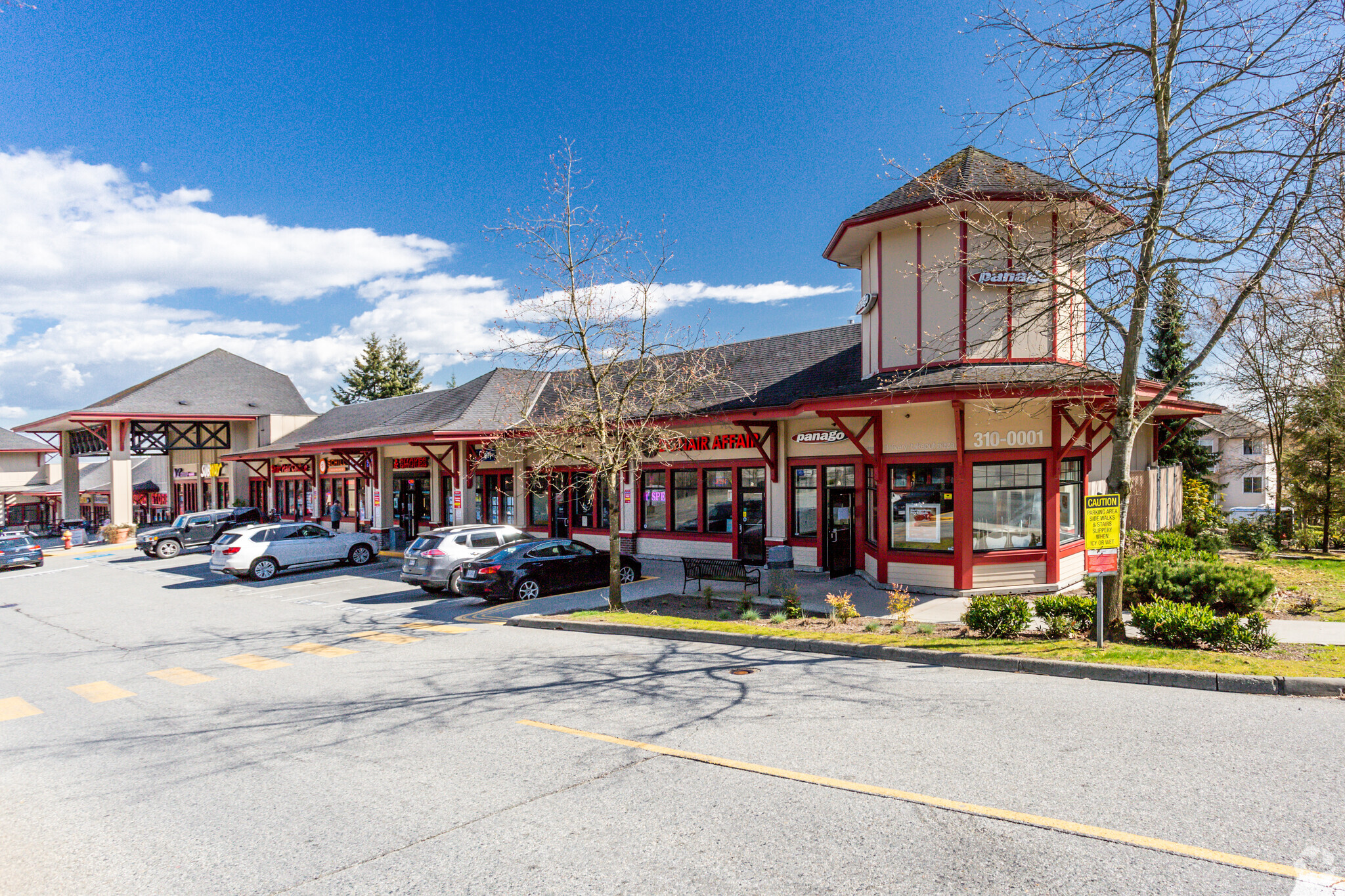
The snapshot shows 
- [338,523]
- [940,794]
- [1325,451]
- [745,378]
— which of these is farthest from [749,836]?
[338,523]

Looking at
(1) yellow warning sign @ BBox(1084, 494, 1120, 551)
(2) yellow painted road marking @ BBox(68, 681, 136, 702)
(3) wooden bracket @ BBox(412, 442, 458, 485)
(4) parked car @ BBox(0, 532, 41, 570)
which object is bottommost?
(4) parked car @ BBox(0, 532, 41, 570)

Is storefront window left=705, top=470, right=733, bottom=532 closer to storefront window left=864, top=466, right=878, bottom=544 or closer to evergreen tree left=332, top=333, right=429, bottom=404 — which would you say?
storefront window left=864, top=466, right=878, bottom=544

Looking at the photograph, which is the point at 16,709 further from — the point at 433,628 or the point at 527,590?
the point at 527,590

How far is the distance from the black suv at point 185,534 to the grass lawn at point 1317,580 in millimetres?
32583

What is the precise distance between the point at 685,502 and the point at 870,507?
6.20 metres

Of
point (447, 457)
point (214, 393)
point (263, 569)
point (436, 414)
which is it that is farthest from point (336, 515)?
point (214, 393)

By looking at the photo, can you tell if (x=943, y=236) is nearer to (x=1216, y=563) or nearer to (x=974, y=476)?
(x=974, y=476)

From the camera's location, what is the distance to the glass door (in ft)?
59.1

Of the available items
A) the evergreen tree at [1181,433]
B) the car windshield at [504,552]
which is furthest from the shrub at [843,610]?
the evergreen tree at [1181,433]

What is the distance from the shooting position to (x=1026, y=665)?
9125 mm

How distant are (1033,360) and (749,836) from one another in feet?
40.5

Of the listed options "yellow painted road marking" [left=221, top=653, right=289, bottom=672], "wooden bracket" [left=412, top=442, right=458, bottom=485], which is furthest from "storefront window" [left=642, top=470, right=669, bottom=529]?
"yellow painted road marking" [left=221, top=653, right=289, bottom=672]

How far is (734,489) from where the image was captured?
20531 millimetres

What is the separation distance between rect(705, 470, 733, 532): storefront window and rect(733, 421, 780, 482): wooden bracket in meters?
1.47
